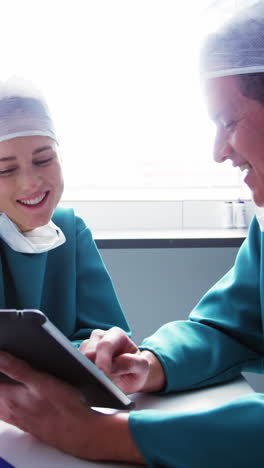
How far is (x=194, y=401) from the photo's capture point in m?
1.08

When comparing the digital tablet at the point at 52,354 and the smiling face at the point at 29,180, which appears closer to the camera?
the digital tablet at the point at 52,354

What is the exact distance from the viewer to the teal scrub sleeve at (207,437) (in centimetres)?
77

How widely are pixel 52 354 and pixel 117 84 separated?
2.12m

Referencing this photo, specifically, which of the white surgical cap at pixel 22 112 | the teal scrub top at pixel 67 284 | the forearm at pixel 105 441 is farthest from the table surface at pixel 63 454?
the white surgical cap at pixel 22 112

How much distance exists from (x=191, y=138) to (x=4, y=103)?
1.53 metres

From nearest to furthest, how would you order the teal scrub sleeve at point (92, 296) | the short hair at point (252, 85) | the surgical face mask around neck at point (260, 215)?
the short hair at point (252, 85), the surgical face mask around neck at point (260, 215), the teal scrub sleeve at point (92, 296)

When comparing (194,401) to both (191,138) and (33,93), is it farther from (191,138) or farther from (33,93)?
(191,138)

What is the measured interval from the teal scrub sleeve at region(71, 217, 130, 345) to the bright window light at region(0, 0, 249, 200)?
1201mm

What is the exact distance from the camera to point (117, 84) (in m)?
2.77

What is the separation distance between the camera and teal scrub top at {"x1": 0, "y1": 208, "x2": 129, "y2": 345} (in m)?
1.48

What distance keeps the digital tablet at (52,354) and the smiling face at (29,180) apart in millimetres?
593

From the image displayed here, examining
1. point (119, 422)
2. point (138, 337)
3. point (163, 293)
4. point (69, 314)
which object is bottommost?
point (138, 337)

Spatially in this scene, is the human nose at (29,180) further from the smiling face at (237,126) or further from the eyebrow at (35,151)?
the smiling face at (237,126)

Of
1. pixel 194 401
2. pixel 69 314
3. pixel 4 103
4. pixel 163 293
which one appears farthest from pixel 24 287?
pixel 163 293
